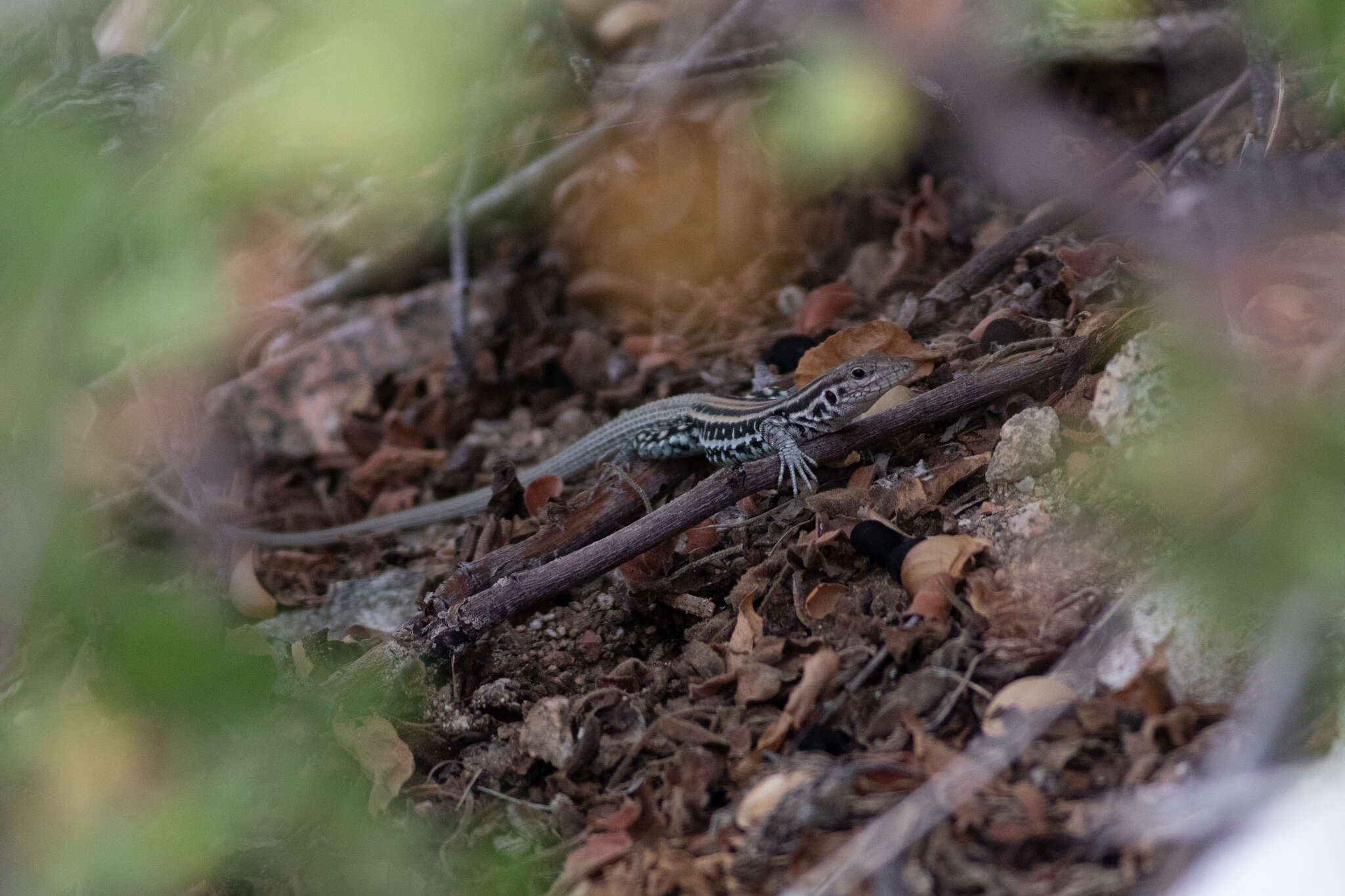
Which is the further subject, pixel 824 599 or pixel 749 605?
A: pixel 749 605

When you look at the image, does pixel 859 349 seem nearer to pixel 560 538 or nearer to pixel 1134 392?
pixel 560 538

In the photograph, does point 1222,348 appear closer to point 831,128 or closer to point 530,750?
point 831,128

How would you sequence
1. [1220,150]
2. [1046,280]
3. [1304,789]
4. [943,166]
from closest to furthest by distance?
[1304,789]
[1046,280]
[1220,150]
[943,166]

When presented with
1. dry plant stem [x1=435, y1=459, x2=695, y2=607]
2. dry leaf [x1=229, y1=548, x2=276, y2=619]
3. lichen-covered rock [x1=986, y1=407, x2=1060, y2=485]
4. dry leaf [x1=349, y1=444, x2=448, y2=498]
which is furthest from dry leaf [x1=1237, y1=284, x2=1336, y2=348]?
dry leaf [x1=349, y1=444, x2=448, y2=498]

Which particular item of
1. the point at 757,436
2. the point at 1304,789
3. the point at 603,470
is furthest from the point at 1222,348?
the point at 603,470

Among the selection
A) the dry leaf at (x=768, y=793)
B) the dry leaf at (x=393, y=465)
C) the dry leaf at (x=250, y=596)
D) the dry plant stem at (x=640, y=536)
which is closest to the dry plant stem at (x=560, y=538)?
the dry plant stem at (x=640, y=536)

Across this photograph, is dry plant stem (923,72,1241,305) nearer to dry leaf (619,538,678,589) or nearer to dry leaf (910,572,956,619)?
dry leaf (619,538,678,589)

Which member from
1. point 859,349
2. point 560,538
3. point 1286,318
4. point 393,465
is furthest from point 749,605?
point 393,465
